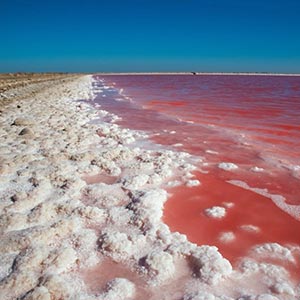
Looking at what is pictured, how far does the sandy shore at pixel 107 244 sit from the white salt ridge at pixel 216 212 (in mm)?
552

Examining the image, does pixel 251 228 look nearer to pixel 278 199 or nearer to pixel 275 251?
pixel 275 251

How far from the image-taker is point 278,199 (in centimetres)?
372

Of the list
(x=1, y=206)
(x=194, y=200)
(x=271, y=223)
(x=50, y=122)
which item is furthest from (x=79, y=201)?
(x=50, y=122)

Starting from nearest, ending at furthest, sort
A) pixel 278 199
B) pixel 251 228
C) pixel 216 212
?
pixel 251 228
pixel 216 212
pixel 278 199

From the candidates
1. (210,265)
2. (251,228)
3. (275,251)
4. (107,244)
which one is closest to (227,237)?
(251,228)

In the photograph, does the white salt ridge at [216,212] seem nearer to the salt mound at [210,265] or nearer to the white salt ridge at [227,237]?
the white salt ridge at [227,237]

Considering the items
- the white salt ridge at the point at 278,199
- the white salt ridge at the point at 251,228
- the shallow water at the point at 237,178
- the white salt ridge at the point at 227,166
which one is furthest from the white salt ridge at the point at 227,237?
the white salt ridge at the point at 227,166

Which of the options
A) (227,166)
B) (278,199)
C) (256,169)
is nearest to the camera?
(278,199)

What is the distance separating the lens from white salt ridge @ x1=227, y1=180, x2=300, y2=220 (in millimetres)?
3432

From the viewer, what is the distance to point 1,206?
3.30 metres

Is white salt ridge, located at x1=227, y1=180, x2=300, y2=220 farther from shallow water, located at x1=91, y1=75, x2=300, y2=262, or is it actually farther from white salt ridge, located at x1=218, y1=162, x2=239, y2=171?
white salt ridge, located at x1=218, y1=162, x2=239, y2=171

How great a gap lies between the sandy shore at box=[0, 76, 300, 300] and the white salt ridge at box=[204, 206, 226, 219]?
55 cm

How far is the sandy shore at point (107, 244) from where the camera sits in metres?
2.20

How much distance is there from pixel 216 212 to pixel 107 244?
1.35 m
